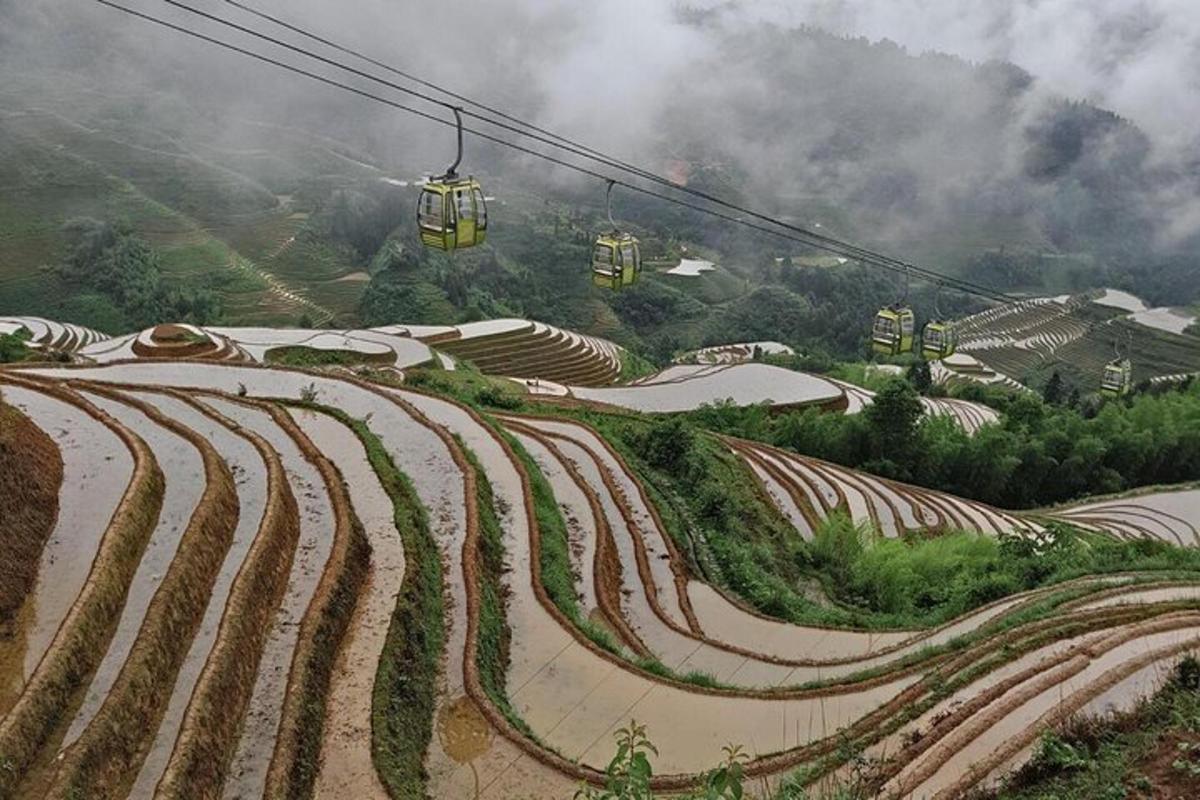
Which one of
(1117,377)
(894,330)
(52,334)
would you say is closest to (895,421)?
(1117,377)

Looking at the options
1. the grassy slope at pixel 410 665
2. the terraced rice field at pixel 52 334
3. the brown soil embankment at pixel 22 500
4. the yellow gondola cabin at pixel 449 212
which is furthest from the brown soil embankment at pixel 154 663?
the terraced rice field at pixel 52 334

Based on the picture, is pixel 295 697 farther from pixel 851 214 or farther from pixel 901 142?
pixel 901 142

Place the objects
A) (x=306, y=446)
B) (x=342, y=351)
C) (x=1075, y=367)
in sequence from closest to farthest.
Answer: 1. (x=306, y=446)
2. (x=342, y=351)
3. (x=1075, y=367)

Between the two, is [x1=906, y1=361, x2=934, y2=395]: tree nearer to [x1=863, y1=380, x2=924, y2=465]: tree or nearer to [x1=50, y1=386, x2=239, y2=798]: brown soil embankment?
[x1=863, y1=380, x2=924, y2=465]: tree

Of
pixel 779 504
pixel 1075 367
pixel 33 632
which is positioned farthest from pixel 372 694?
pixel 1075 367

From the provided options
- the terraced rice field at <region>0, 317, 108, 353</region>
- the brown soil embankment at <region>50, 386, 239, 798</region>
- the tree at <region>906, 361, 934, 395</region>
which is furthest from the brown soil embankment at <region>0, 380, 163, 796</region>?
the tree at <region>906, 361, 934, 395</region>

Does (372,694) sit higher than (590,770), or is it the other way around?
(372,694)
